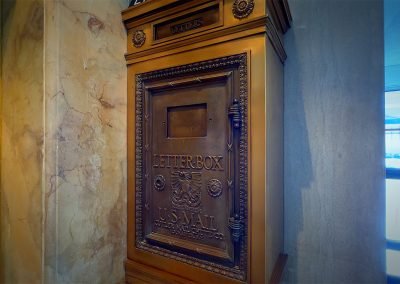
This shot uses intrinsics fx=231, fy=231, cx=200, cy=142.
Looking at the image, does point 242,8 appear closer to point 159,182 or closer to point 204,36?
point 204,36

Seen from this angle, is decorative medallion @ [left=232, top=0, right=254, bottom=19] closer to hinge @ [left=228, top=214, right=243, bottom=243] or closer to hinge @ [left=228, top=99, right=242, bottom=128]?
hinge @ [left=228, top=99, right=242, bottom=128]

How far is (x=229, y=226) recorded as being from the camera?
2.70 ft

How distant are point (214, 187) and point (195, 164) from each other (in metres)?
0.12

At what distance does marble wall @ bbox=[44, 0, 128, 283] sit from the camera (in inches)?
34.7

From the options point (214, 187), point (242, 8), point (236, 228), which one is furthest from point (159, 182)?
point (242, 8)

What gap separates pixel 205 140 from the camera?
0.89 meters

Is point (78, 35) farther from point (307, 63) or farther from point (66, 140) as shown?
point (307, 63)

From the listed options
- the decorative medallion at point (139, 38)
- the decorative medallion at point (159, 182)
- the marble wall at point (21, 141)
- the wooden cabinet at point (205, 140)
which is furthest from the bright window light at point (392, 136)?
the marble wall at point (21, 141)

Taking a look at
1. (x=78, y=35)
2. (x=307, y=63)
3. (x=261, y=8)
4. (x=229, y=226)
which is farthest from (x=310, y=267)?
(x=78, y=35)

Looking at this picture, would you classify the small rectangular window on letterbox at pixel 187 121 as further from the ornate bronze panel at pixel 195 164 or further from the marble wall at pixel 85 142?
the marble wall at pixel 85 142

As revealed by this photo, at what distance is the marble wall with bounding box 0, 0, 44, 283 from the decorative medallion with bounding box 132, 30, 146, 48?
1.20ft

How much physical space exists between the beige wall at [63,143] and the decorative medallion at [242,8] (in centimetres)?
58

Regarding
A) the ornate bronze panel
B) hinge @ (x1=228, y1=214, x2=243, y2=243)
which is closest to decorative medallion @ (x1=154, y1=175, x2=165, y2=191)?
the ornate bronze panel

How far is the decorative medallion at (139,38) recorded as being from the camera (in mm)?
1055
